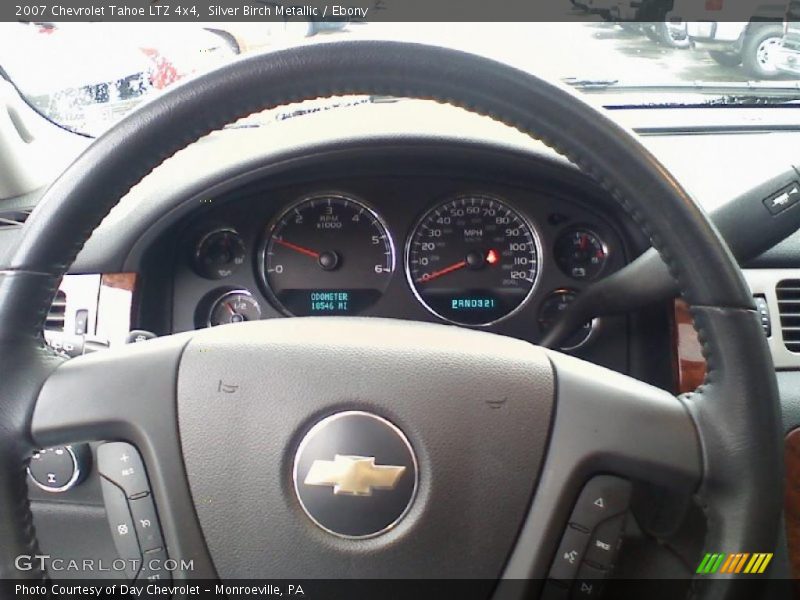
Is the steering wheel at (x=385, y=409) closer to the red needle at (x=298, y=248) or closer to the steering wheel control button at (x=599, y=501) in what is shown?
the steering wheel control button at (x=599, y=501)

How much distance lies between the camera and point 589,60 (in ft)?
7.02

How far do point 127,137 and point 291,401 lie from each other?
0.35 m

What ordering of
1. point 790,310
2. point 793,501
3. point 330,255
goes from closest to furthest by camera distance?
point 793,501 < point 790,310 < point 330,255

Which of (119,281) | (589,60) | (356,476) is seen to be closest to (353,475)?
(356,476)

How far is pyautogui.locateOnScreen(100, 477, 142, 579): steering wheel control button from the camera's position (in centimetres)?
100

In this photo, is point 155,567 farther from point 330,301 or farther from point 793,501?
point 793,501

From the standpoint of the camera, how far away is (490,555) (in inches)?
37.8

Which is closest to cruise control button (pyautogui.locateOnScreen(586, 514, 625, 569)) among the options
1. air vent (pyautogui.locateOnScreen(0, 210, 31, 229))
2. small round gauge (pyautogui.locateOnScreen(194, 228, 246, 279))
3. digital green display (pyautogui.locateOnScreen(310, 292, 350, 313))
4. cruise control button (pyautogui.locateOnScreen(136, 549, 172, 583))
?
cruise control button (pyautogui.locateOnScreen(136, 549, 172, 583))

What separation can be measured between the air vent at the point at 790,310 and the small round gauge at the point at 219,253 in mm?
1150

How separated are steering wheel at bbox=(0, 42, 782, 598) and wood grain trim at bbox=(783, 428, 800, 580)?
76 cm

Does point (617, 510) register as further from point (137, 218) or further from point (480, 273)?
point (137, 218)

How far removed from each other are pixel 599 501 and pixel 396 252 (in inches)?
40.7

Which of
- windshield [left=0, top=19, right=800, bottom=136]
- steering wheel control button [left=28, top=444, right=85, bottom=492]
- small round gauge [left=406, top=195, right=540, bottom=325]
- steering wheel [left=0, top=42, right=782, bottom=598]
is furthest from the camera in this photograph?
windshield [left=0, top=19, right=800, bottom=136]

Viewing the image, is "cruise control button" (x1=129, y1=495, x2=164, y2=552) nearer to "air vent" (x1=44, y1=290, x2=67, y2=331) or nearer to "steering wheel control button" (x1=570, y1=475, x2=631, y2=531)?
"steering wheel control button" (x1=570, y1=475, x2=631, y2=531)
